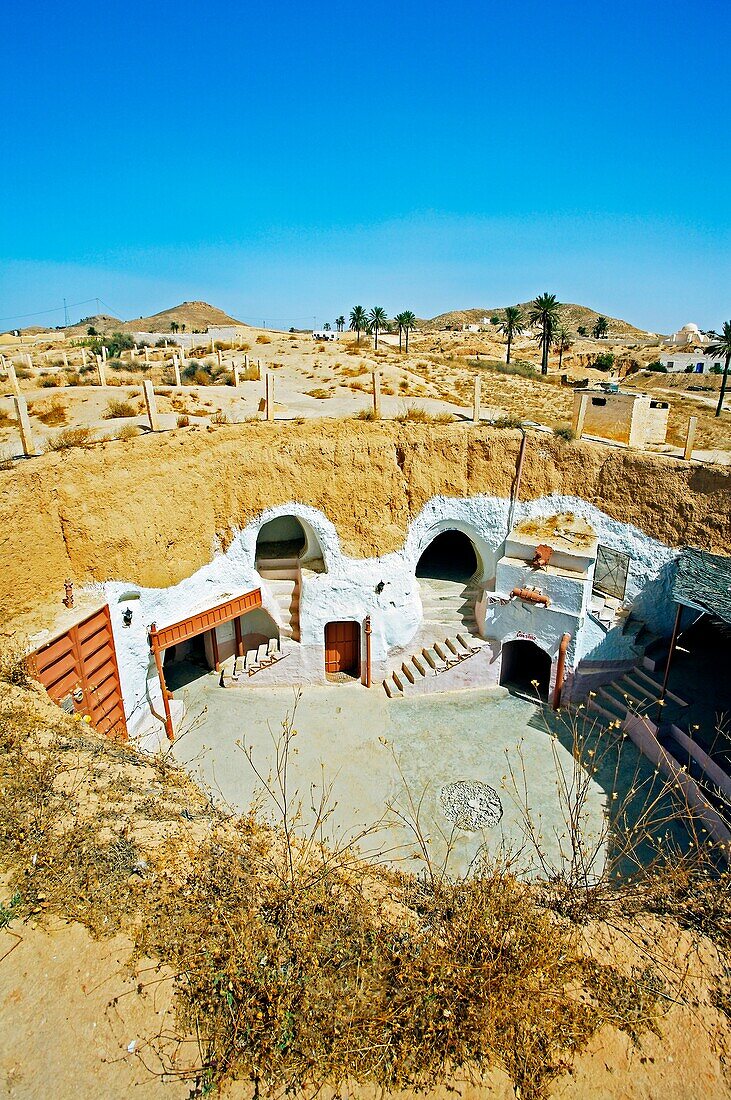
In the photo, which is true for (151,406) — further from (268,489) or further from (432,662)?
(432,662)

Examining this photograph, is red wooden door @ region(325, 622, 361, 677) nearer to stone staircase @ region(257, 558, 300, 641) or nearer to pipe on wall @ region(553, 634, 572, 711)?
stone staircase @ region(257, 558, 300, 641)

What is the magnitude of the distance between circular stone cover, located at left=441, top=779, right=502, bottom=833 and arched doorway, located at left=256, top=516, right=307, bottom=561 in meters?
9.46

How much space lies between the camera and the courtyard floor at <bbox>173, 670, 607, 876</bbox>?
500 inches

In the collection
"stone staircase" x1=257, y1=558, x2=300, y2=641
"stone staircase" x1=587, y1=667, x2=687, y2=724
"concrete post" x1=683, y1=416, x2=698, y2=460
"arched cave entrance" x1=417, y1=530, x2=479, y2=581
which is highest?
"concrete post" x1=683, y1=416, x2=698, y2=460

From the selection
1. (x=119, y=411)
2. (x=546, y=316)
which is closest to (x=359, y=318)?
(x=546, y=316)

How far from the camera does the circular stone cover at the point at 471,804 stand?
13.0 m

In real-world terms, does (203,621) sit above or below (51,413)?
below

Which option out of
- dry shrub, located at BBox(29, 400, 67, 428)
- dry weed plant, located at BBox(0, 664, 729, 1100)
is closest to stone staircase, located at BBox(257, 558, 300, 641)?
dry shrub, located at BBox(29, 400, 67, 428)

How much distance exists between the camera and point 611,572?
59.9ft

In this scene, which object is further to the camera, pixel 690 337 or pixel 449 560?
pixel 690 337

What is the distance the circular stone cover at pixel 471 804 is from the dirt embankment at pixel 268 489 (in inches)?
299

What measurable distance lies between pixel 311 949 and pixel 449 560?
60.5 feet

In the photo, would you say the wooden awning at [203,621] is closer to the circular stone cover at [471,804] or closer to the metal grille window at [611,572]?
the circular stone cover at [471,804]

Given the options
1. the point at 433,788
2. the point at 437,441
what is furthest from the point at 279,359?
the point at 433,788
